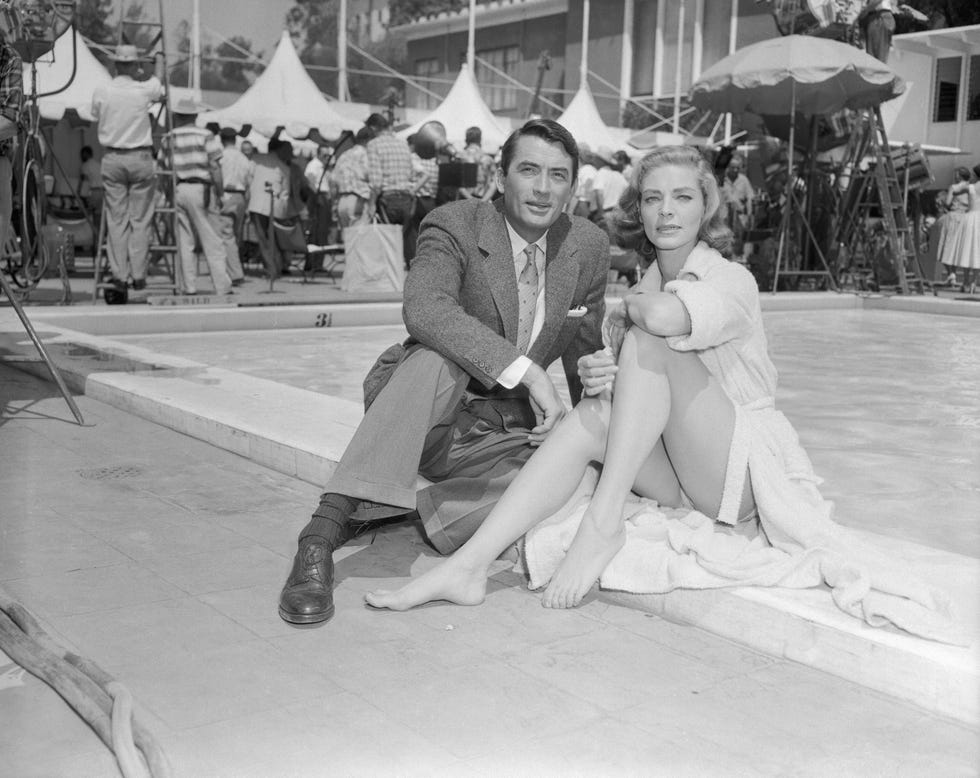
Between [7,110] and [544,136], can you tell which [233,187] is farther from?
[544,136]

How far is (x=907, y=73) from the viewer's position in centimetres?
2288

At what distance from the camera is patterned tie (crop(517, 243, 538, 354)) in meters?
3.28

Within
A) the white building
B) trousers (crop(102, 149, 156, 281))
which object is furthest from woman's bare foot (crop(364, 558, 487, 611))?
the white building

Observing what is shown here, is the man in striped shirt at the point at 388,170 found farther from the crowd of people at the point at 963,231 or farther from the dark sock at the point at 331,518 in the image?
the dark sock at the point at 331,518

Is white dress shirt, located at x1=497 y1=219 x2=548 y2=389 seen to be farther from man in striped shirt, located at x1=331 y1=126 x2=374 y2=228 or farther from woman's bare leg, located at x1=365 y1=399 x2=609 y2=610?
man in striped shirt, located at x1=331 y1=126 x2=374 y2=228

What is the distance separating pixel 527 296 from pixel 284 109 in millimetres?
11931

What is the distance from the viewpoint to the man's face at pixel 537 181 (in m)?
3.15

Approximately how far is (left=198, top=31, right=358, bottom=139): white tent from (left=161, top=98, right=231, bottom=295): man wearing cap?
3.59 m

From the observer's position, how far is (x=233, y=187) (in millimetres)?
12852

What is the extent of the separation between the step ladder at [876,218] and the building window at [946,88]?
25.8 ft

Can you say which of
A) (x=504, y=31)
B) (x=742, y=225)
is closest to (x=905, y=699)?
(x=742, y=225)

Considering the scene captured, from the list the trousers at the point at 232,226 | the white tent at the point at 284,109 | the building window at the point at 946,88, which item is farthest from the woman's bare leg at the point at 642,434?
the building window at the point at 946,88

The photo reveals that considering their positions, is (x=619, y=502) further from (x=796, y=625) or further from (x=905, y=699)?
(x=905, y=699)

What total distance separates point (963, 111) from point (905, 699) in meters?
21.8
